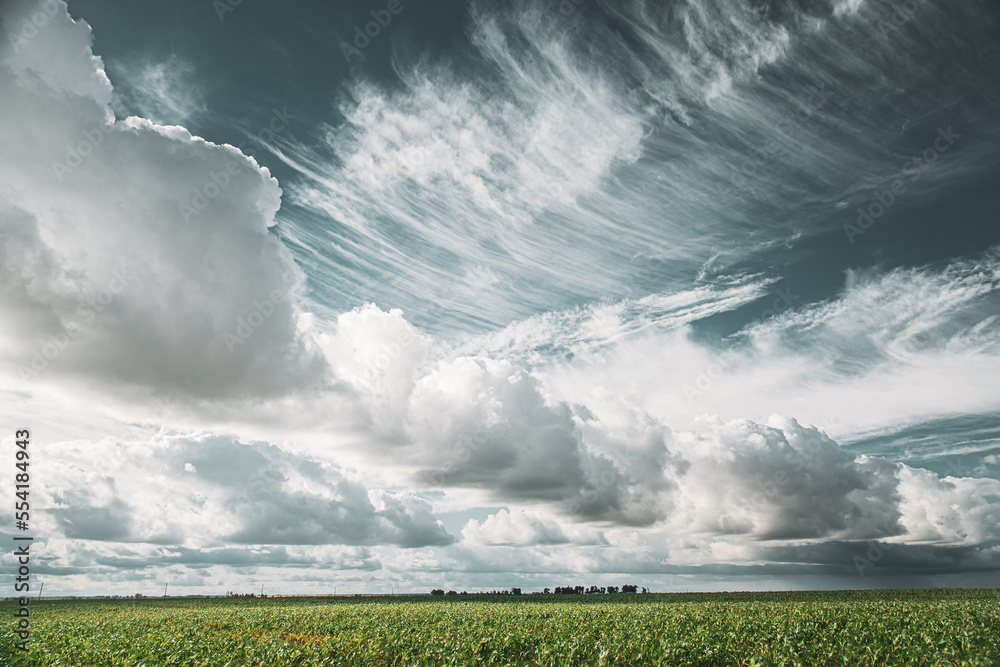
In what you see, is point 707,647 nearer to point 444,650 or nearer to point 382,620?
point 444,650

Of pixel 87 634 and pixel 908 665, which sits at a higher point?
pixel 908 665

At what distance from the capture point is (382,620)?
3938 centimetres

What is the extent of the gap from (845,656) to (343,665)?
2301 centimetres

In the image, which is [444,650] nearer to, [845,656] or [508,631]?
[508,631]

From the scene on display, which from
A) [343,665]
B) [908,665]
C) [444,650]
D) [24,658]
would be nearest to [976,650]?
[908,665]

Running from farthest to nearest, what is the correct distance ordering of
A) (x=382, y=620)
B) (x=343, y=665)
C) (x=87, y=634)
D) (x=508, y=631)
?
(x=382, y=620) < (x=87, y=634) < (x=508, y=631) < (x=343, y=665)

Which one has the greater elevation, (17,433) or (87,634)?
(17,433)

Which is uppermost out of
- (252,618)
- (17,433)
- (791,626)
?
(17,433)

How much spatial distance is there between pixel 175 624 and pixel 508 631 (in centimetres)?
2883

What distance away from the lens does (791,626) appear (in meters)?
31.2

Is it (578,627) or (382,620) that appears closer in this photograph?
(578,627)

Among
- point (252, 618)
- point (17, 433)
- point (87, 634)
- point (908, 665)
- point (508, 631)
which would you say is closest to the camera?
point (17, 433)

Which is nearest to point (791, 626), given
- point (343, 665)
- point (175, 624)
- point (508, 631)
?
point (508, 631)

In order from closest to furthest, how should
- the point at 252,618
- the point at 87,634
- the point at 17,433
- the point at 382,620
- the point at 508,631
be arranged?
the point at 17,433 < the point at 508,631 < the point at 87,634 < the point at 382,620 < the point at 252,618
